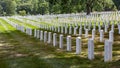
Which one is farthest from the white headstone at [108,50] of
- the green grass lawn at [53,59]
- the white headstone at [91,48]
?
the white headstone at [91,48]

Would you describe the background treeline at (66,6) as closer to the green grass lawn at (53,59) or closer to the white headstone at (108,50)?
the green grass lawn at (53,59)

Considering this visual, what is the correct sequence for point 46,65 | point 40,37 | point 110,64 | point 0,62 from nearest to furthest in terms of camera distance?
point 110,64 < point 46,65 < point 0,62 < point 40,37

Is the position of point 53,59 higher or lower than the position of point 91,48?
lower

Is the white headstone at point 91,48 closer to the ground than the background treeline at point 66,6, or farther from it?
farther from it

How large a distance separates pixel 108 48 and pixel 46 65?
250cm

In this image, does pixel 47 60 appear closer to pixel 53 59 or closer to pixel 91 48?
pixel 53 59

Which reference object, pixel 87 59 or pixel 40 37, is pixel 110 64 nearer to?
pixel 87 59

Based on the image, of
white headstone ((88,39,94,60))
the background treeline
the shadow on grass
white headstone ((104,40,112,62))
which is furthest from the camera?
the background treeline

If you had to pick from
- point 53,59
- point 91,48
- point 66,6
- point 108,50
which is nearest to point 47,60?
point 53,59

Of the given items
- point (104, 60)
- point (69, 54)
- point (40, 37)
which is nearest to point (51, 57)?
point (69, 54)

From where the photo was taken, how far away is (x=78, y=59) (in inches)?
472

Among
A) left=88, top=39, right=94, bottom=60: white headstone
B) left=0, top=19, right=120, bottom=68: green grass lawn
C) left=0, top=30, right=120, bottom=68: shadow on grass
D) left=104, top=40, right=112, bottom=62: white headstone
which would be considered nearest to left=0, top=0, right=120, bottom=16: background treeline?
left=0, top=19, right=120, bottom=68: green grass lawn

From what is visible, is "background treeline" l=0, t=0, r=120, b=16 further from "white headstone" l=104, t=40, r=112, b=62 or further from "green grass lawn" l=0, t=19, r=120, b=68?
"white headstone" l=104, t=40, r=112, b=62

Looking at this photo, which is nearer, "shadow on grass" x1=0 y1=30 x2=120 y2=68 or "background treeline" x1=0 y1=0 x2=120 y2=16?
"shadow on grass" x1=0 y1=30 x2=120 y2=68
